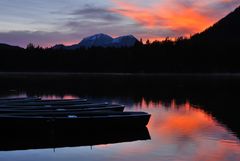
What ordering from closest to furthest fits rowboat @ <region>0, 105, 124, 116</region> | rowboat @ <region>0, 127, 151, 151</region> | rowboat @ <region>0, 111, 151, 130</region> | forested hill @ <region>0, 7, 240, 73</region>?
1. rowboat @ <region>0, 127, 151, 151</region>
2. rowboat @ <region>0, 111, 151, 130</region>
3. rowboat @ <region>0, 105, 124, 116</region>
4. forested hill @ <region>0, 7, 240, 73</region>

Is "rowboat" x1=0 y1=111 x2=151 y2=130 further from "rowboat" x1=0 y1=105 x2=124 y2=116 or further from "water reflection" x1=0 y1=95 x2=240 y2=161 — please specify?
"water reflection" x1=0 y1=95 x2=240 y2=161

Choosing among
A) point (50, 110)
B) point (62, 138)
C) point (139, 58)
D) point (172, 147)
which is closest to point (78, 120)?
point (62, 138)

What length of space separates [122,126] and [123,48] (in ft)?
511

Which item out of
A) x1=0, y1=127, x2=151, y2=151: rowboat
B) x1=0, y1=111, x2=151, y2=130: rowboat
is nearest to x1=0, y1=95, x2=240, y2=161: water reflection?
x1=0, y1=127, x2=151, y2=151: rowboat

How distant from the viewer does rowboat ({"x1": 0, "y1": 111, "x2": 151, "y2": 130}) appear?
2320cm

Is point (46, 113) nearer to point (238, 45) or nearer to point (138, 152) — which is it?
point (138, 152)

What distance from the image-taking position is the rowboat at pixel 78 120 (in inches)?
914

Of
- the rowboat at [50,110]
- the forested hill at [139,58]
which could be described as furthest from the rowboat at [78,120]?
the forested hill at [139,58]

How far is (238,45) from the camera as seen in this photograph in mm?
155250

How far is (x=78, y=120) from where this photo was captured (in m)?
24.3

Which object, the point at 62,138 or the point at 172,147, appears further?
the point at 62,138

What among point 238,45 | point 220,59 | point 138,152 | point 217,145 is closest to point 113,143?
point 138,152

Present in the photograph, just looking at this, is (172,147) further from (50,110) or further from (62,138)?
(50,110)

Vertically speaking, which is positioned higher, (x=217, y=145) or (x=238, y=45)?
(x=238, y=45)
